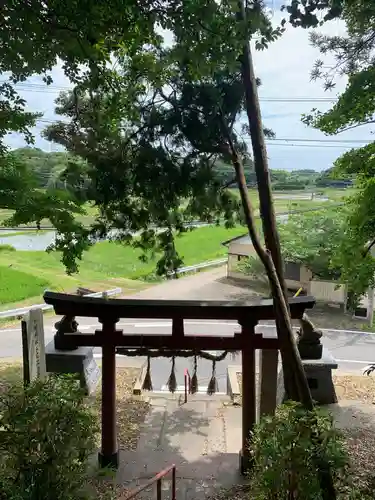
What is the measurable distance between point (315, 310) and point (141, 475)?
25.3 ft

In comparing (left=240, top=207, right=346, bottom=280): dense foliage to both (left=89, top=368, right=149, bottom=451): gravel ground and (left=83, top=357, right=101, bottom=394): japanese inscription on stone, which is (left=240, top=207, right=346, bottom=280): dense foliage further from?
(left=83, top=357, right=101, bottom=394): japanese inscription on stone

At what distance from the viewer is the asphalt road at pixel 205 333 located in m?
8.08

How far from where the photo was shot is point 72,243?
12.6 ft

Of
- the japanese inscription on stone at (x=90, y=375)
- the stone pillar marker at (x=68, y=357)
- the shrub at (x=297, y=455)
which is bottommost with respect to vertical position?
the japanese inscription on stone at (x=90, y=375)

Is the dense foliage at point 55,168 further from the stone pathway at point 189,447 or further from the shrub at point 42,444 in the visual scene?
the stone pathway at point 189,447

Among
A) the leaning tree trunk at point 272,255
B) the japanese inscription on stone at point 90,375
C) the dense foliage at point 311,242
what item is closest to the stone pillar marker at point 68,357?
the japanese inscription on stone at point 90,375

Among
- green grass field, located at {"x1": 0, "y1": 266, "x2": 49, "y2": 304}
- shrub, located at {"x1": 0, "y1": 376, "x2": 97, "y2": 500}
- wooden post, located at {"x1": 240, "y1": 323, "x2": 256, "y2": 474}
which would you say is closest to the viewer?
shrub, located at {"x1": 0, "y1": 376, "x2": 97, "y2": 500}

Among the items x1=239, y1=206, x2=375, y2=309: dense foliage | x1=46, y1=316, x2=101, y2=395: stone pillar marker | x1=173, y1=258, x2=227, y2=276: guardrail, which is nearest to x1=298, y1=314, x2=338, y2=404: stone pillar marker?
x1=46, y1=316, x2=101, y2=395: stone pillar marker

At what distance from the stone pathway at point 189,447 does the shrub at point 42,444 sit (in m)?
2.23

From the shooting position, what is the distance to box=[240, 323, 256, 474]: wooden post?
175 inches

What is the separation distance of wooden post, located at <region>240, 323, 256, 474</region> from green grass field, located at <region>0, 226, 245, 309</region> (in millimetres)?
6344

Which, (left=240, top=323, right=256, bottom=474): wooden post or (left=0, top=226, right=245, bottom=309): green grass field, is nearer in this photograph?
(left=240, top=323, right=256, bottom=474): wooden post

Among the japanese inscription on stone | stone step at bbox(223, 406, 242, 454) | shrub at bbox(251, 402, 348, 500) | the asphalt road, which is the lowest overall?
the asphalt road

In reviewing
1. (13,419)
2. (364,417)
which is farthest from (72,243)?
(364,417)
